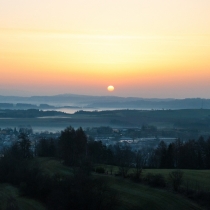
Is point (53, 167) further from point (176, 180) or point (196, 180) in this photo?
point (196, 180)

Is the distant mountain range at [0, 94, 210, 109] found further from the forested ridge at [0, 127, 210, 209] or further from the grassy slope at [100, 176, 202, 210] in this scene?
the grassy slope at [100, 176, 202, 210]

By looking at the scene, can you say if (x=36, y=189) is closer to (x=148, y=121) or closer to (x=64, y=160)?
(x=64, y=160)

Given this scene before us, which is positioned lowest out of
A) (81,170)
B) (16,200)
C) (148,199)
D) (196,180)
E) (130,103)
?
(148,199)

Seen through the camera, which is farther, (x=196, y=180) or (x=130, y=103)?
(x=130, y=103)

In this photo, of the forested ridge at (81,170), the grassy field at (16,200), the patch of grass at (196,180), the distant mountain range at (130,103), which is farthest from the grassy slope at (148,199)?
the distant mountain range at (130,103)

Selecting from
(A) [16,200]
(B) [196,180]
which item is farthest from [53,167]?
(A) [16,200]

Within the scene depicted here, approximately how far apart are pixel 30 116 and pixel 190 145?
68.1 m

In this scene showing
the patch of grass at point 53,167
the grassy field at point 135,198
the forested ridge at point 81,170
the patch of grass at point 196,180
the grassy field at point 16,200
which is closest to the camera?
the forested ridge at point 81,170

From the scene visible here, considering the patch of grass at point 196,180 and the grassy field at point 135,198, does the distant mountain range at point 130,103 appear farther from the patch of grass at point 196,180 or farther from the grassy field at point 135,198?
the grassy field at point 135,198

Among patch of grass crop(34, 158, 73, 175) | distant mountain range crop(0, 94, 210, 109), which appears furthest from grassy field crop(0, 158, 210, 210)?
distant mountain range crop(0, 94, 210, 109)

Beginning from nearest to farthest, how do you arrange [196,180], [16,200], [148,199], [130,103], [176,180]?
[16,200]
[148,199]
[176,180]
[196,180]
[130,103]

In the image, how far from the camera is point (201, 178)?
2641 centimetres

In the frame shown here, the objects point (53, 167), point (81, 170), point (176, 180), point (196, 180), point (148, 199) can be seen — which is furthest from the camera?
point (53, 167)

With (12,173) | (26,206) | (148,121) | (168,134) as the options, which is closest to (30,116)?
(148,121)
